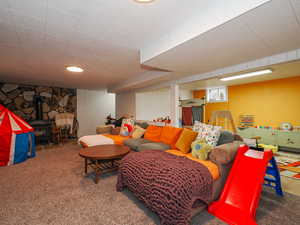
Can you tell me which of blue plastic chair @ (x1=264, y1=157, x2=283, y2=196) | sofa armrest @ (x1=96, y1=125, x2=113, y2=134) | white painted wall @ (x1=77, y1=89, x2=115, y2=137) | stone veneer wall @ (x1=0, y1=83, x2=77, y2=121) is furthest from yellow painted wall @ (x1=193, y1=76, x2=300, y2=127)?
stone veneer wall @ (x1=0, y1=83, x2=77, y2=121)

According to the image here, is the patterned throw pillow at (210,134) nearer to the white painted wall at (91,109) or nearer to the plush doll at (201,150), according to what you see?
the plush doll at (201,150)

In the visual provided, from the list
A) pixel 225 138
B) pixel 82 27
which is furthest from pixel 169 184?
pixel 82 27

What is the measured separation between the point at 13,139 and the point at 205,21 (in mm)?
4400

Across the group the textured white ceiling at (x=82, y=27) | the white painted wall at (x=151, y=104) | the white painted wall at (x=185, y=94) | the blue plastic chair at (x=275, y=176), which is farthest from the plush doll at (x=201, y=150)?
the white painted wall at (x=185, y=94)

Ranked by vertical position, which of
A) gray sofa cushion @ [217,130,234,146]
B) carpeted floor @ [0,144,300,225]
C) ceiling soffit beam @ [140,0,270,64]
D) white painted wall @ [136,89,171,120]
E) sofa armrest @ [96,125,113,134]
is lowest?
carpeted floor @ [0,144,300,225]

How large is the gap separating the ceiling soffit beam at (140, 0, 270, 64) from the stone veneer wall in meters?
5.95

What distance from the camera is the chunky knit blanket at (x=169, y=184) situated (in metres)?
1.37

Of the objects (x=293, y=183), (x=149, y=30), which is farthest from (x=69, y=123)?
(x=293, y=183)

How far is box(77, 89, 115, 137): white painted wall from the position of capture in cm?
709

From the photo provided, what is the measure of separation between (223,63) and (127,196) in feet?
8.83

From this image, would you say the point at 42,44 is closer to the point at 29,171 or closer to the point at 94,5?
the point at 94,5

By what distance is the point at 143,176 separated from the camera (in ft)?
5.77

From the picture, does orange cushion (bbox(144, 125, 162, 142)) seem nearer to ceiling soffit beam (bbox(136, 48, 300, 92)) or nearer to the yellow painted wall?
ceiling soffit beam (bbox(136, 48, 300, 92))

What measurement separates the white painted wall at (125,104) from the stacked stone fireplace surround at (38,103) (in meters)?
2.23
